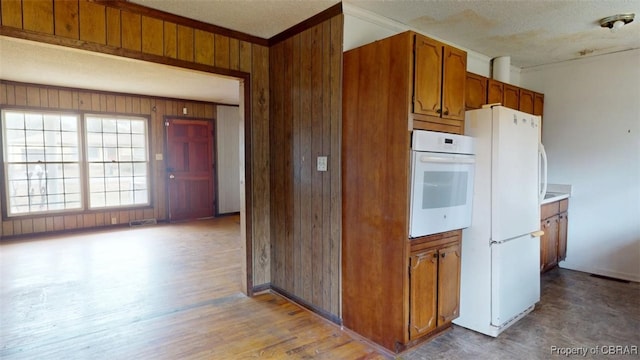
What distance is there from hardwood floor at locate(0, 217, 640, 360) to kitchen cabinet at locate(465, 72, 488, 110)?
1992mm

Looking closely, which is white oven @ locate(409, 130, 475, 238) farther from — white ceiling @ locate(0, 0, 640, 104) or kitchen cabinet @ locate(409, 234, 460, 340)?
white ceiling @ locate(0, 0, 640, 104)

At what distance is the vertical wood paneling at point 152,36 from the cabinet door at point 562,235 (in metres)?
4.61

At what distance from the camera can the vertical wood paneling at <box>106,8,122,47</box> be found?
2.52m

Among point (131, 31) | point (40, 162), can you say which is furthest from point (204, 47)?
point (40, 162)

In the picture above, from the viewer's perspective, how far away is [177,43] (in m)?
2.84

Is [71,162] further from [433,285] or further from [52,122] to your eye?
[433,285]

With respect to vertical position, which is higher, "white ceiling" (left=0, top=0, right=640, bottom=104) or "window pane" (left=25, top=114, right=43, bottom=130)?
"white ceiling" (left=0, top=0, right=640, bottom=104)

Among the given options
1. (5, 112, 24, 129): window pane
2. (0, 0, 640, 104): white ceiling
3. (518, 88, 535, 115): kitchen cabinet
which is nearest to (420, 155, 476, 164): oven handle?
(0, 0, 640, 104): white ceiling

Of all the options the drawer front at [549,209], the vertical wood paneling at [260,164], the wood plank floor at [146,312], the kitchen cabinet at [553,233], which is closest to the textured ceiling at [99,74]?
the vertical wood paneling at [260,164]

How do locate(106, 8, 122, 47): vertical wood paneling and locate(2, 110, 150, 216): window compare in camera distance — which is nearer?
locate(106, 8, 122, 47): vertical wood paneling

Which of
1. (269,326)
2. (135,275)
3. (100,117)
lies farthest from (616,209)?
(100,117)

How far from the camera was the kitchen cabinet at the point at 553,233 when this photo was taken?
Answer: 371cm

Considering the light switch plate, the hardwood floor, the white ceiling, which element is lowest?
the hardwood floor

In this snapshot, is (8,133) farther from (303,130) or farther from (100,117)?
(303,130)
